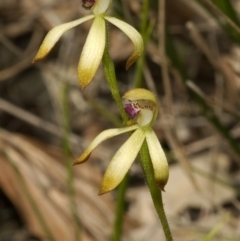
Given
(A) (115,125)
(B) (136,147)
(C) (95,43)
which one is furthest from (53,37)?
(A) (115,125)

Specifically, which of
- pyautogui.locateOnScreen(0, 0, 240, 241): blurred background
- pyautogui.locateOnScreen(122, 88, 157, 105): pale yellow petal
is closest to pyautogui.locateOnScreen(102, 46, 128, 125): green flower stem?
pyautogui.locateOnScreen(122, 88, 157, 105): pale yellow petal

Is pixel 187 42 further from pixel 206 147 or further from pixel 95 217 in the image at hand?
pixel 95 217

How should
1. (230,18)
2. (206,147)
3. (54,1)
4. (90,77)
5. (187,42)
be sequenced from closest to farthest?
(90,77) < (230,18) < (206,147) < (187,42) < (54,1)

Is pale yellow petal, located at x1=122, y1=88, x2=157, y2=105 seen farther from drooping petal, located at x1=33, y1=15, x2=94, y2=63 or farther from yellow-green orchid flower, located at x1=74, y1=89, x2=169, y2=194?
drooping petal, located at x1=33, y1=15, x2=94, y2=63

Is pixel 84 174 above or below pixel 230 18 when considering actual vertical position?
above

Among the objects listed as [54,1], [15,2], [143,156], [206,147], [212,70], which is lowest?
[143,156]

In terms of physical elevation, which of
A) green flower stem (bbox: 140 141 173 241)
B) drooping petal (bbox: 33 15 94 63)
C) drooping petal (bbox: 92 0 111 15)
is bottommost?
green flower stem (bbox: 140 141 173 241)

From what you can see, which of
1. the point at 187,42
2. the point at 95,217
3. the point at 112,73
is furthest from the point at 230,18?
the point at 187,42
